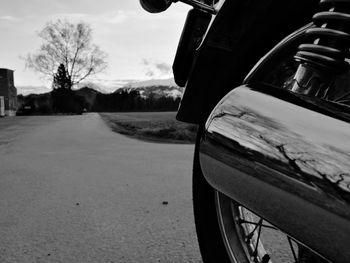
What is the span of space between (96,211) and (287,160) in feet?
6.94

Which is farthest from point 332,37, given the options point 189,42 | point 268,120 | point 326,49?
point 189,42

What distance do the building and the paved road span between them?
42251mm

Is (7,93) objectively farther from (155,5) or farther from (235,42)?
(235,42)

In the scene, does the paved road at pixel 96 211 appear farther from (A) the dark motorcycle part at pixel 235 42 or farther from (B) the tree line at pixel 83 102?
(B) the tree line at pixel 83 102

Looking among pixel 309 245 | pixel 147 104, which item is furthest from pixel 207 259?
pixel 147 104

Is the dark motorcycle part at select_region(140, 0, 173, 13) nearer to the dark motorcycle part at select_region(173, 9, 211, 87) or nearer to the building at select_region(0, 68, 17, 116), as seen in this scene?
the dark motorcycle part at select_region(173, 9, 211, 87)

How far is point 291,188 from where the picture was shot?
0.90m

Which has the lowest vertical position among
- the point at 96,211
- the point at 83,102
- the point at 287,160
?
the point at 83,102

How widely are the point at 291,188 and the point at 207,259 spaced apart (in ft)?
2.52

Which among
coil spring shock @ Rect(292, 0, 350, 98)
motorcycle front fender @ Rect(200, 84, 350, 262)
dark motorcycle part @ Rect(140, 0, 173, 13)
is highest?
dark motorcycle part @ Rect(140, 0, 173, 13)

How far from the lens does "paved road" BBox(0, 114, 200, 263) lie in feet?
7.02

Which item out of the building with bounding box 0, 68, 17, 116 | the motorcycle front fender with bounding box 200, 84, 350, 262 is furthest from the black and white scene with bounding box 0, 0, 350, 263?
the building with bounding box 0, 68, 17, 116

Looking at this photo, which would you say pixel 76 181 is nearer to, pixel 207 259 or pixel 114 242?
pixel 114 242

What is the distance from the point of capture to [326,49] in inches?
40.6
